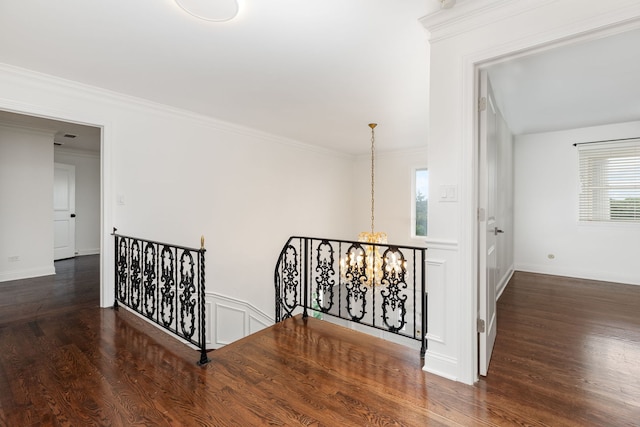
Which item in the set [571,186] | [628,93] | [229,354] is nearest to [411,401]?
[229,354]

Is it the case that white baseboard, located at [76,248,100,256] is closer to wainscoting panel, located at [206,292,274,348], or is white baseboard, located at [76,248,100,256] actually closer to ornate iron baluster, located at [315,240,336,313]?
wainscoting panel, located at [206,292,274,348]

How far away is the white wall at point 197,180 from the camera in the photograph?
322 cm

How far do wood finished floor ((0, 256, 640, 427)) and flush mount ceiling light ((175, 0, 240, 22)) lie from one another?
2.48m

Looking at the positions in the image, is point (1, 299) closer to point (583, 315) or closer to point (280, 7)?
point (280, 7)

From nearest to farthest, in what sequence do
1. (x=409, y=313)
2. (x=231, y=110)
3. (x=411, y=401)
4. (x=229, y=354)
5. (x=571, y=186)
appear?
(x=411, y=401) → (x=229, y=354) → (x=231, y=110) → (x=571, y=186) → (x=409, y=313)

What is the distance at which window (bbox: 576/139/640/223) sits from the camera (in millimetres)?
4508

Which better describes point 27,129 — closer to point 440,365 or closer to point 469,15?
point 469,15

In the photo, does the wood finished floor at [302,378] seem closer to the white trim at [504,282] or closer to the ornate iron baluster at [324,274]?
the ornate iron baluster at [324,274]

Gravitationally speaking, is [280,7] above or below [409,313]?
above

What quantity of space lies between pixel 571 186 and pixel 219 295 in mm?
6063

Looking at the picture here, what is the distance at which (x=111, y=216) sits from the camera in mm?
3377

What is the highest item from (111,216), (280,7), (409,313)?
(280,7)

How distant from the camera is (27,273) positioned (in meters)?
4.70

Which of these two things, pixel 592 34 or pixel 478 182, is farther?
pixel 478 182
